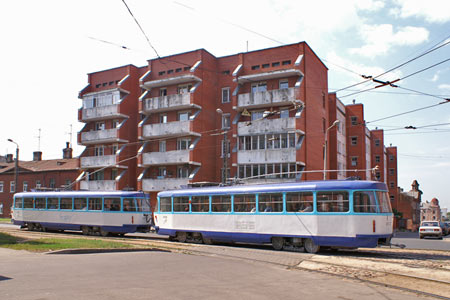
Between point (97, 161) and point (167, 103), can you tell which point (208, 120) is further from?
point (97, 161)

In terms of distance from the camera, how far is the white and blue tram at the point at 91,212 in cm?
2584

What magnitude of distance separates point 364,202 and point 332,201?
1153 mm

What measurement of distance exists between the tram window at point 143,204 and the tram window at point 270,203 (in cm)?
965

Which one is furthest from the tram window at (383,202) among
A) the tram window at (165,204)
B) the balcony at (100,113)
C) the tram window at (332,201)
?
the balcony at (100,113)

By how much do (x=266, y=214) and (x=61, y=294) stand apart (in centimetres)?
1127

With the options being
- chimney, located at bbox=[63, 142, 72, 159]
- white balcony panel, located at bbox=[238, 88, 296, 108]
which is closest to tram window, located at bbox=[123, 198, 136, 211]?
white balcony panel, located at bbox=[238, 88, 296, 108]

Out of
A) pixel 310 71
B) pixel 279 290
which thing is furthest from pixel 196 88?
pixel 279 290

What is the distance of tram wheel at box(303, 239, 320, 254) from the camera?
55.7 feet

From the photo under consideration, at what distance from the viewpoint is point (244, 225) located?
761 inches

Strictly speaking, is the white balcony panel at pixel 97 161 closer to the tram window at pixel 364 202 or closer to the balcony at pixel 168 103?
the balcony at pixel 168 103

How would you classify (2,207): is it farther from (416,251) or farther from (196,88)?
(416,251)

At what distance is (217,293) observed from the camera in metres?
8.88

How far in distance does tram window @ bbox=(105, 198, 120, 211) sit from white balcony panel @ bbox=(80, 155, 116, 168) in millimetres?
19353

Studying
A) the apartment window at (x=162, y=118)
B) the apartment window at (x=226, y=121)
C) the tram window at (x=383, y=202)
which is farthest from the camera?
the apartment window at (x=162, y=118)
